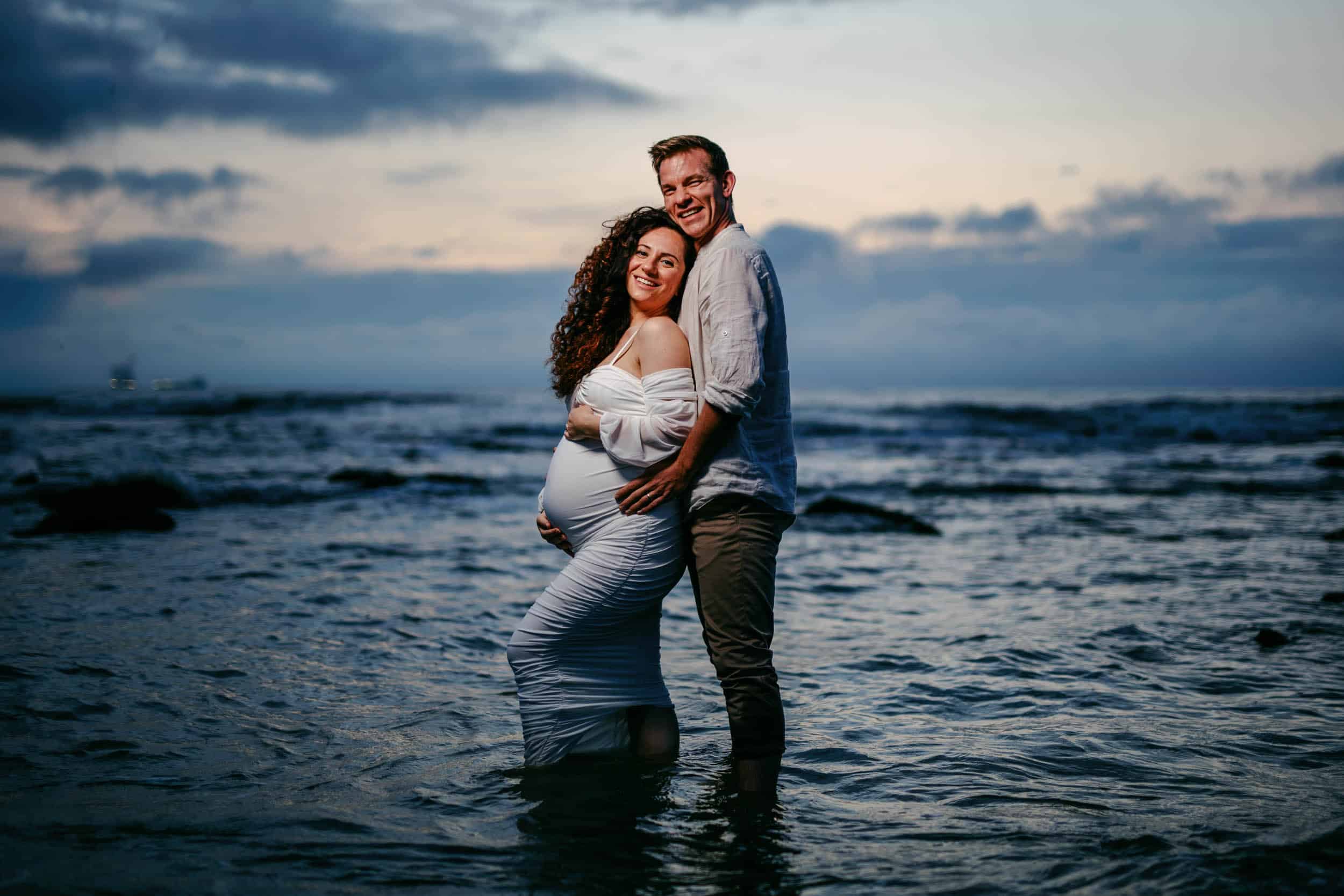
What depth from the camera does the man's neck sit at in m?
3.88

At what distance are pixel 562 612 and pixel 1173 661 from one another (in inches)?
179

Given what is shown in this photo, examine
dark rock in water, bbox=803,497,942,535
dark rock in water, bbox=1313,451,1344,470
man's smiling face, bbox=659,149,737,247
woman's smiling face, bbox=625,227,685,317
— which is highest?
man's smiling face, bbox=659,149,737,247

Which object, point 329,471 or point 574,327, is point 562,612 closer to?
point 574,327

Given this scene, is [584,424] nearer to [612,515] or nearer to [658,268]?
[612,515]

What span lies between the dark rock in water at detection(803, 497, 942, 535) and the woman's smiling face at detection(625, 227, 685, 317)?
9.45 m

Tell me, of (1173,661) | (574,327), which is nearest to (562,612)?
(574,327)

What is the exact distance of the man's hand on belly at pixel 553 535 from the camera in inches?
167

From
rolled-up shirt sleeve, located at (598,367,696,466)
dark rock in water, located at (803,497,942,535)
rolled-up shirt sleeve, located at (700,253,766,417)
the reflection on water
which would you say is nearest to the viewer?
the reflection on water

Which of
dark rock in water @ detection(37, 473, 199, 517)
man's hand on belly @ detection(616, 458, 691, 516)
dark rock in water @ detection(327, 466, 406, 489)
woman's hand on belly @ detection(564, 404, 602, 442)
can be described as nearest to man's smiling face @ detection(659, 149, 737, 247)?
woman's hand on belly @ detection(564, 404, 602, 442)

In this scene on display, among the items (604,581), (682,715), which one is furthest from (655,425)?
(682,715)

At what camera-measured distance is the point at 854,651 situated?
266 inches

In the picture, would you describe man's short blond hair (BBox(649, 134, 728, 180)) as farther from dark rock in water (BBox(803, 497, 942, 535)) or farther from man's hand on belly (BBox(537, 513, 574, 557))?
dark rock in water (BBox(803, 497, 942, 535))

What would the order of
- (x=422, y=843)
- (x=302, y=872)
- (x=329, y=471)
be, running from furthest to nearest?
1. (x=329, y=471)
2. (x=422, y=843)
3. (x=302, y=872)

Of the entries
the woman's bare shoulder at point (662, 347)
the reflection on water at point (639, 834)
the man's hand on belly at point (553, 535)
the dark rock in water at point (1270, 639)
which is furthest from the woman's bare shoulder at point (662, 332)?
the dark rock in water at point (1270, 639)
